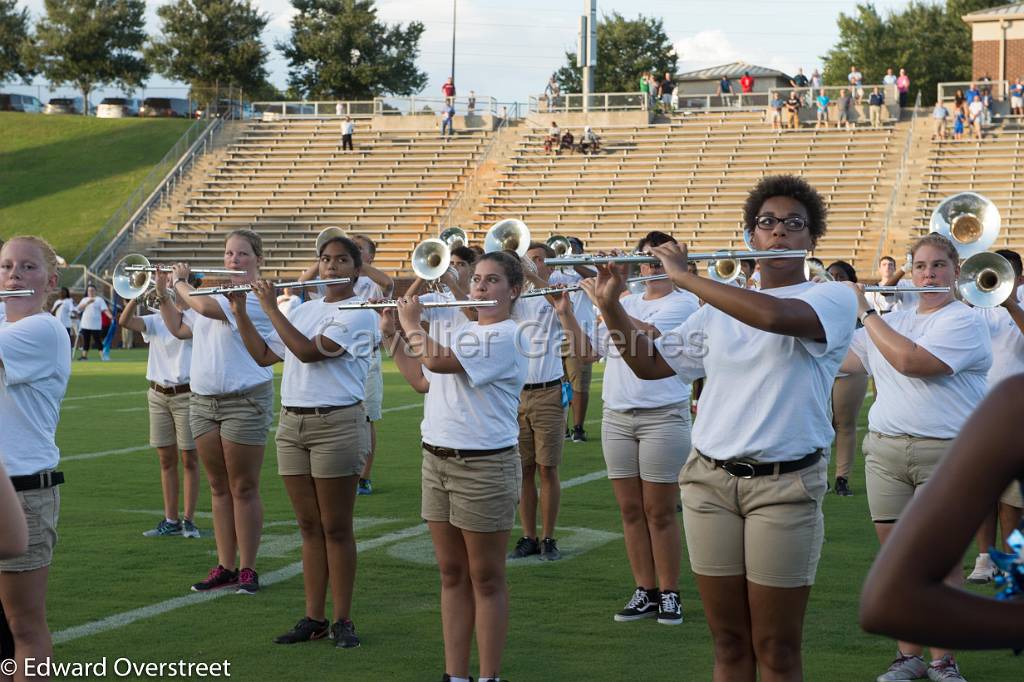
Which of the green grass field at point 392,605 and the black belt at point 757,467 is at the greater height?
the black belt at point 757,467

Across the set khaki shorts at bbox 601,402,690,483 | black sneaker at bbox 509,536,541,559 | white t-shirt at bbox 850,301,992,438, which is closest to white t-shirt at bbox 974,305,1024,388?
white t-shirt at bbox 850,301,992,438

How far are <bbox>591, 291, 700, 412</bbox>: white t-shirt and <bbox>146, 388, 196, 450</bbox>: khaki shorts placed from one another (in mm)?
3048

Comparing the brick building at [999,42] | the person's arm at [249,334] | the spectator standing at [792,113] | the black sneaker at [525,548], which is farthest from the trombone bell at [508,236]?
the brick building at [999,42]

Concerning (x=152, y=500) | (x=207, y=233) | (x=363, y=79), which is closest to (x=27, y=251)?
(x=152, y=500)

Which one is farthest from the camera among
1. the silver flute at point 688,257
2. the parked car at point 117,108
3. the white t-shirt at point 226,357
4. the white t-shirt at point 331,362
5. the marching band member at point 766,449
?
the parked car at point 117,108

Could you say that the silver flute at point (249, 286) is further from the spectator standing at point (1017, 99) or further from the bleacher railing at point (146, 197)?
the spectator standing at point (1017, 99)

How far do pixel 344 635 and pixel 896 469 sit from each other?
2.60 meters

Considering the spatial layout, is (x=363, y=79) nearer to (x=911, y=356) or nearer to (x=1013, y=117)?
(x=1013, y=117)

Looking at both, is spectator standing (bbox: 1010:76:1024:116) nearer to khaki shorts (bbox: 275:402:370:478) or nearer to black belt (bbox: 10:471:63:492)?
khaki shorts (bbox: 275:402:370:478)

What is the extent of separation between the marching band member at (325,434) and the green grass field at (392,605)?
28cm

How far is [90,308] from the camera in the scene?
26.4 meters

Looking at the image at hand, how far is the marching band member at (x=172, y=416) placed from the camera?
8.48 meters

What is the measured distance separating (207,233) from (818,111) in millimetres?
17935

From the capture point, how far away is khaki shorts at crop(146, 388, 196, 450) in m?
8.44
